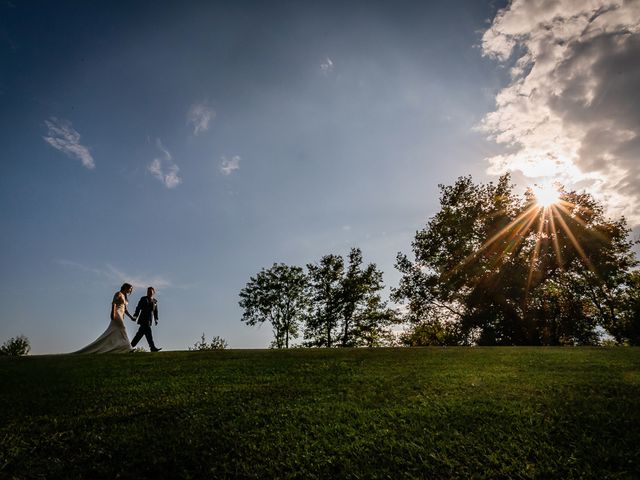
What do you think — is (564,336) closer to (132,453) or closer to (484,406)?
(484,406)

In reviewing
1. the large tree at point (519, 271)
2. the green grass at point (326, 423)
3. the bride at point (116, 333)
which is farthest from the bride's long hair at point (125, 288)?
the large tree at point (519, 271)

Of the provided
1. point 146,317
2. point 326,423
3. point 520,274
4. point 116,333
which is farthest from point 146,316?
point 520,274

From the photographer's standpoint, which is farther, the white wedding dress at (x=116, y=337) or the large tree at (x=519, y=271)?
the large tree at (x=519, y=271)

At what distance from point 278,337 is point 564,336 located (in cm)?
3915

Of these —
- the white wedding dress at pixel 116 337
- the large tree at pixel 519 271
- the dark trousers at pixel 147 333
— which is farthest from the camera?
the large tree at pixel 519 271

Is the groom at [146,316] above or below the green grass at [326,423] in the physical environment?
above

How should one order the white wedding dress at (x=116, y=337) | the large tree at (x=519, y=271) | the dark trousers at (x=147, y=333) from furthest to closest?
the large tree at (x=519, y=271), the dark trousers at (x=147, y=333), the white wedding dress at (x=116, y=337)

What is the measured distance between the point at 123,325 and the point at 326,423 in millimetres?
13192

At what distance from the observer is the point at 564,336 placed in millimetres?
38281

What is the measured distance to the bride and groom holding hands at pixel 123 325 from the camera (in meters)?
14.9

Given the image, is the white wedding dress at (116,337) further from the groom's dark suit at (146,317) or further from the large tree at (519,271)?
the large tree at (519,271)

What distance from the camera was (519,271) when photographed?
33.2m

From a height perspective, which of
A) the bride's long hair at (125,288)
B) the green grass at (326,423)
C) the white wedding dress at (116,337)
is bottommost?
the green grass at (326,423)

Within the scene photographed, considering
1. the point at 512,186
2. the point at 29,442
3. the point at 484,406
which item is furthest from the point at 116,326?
the point at 512,186
